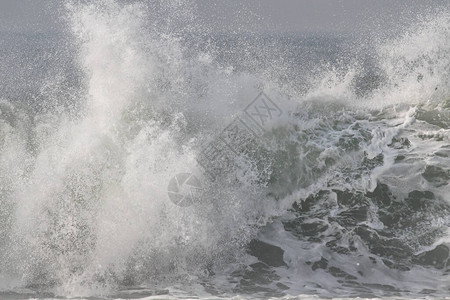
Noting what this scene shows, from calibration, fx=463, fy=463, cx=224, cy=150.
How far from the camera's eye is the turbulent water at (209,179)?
4641mm

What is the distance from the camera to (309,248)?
5328 millimetres

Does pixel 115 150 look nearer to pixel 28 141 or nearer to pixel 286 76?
pixel 28 141

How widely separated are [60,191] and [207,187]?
5.46 ft

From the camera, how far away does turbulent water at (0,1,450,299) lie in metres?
4.64

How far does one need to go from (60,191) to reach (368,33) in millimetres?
15640

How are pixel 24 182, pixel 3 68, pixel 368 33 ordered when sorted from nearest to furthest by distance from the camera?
pixel 24 182, pixel 3 68, pixel 368 33

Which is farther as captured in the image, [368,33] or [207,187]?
[368,33]

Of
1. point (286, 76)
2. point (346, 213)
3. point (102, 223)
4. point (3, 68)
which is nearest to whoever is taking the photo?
point (102, 223)

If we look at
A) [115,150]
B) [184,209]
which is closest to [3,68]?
[115,150]

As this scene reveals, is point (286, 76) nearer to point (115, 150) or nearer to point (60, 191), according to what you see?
point (115, 150)

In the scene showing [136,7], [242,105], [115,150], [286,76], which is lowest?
[115,150]

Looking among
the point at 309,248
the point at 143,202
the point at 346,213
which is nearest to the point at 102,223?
the point at 143,202

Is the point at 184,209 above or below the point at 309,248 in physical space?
above

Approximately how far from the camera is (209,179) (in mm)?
5680
